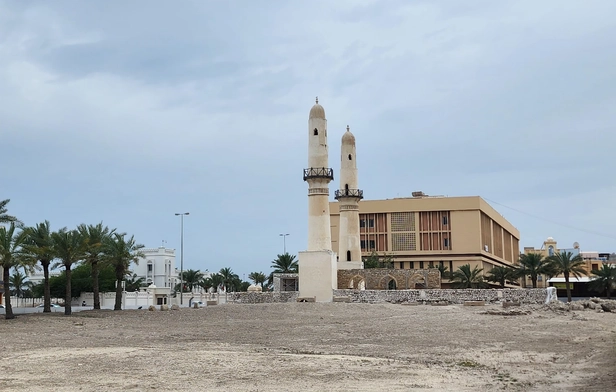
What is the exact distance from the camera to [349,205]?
2307 inches

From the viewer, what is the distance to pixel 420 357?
18.1m

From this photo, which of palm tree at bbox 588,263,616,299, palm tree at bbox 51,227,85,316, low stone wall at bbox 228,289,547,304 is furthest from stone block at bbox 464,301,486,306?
palm tree at bbox 588,263,616,299

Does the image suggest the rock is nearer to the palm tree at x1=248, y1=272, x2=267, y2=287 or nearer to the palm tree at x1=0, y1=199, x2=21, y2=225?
the palm tree at x1=0, y1=199, x2=21, y2=225

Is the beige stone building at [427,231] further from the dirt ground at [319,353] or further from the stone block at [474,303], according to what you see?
the dirt ground at [319,353]

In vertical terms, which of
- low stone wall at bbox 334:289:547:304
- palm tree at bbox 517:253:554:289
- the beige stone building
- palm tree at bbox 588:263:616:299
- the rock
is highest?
the beige stone building

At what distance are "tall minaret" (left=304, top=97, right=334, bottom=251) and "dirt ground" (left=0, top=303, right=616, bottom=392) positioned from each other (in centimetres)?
1529

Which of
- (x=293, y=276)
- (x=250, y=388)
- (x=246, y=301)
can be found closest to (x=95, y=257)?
(x=246, y=301)

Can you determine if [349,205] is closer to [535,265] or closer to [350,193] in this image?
[350,193]

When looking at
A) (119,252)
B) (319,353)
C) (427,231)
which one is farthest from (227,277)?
(319,353)

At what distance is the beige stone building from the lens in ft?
265

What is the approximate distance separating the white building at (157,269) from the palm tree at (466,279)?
44761 mm

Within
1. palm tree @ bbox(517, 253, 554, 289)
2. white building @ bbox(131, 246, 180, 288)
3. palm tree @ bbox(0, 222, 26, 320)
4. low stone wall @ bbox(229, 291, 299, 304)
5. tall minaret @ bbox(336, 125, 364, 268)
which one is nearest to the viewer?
palm tree @ bbox(0, 222, 26, 320)

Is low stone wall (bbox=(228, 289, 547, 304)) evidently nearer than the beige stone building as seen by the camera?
Yes

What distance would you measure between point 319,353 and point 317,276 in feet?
92.7
